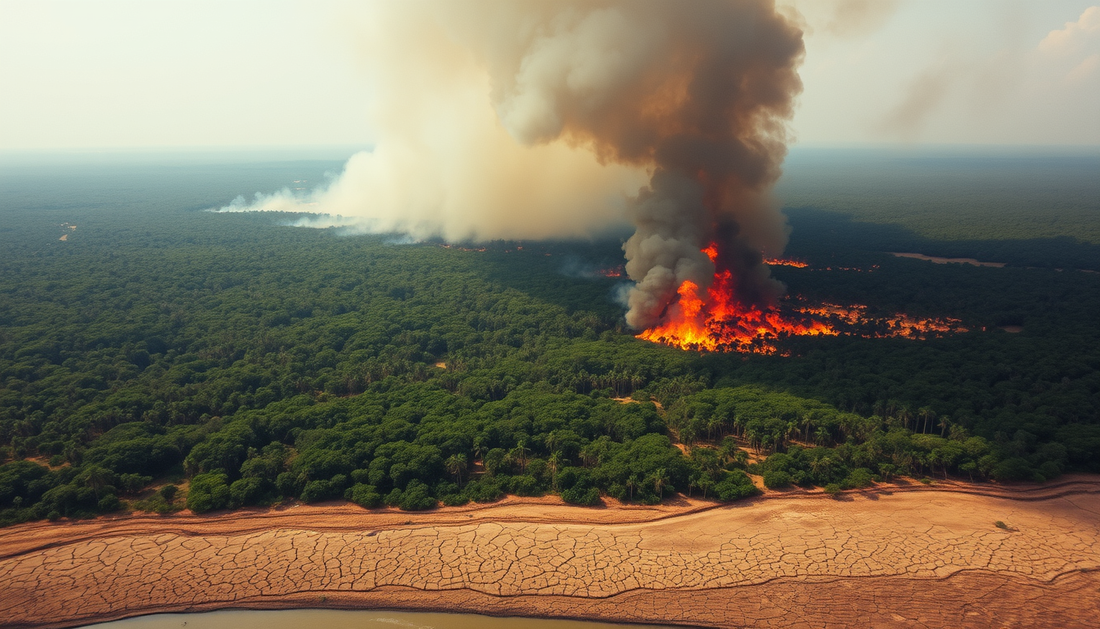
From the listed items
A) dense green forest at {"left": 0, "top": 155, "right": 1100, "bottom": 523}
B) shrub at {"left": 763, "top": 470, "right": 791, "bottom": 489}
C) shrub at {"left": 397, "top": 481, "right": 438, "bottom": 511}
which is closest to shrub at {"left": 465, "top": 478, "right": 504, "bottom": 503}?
dense green forest at {"left": 0, "top": 155, "right": 1100, "bottom": 523}

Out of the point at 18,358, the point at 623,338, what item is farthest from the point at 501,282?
the point at 18,358

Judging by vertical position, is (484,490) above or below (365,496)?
above

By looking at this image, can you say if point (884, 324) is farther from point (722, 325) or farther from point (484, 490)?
point (484, 490)

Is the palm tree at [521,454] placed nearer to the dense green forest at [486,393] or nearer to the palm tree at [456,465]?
the dense green forest at [486,393]

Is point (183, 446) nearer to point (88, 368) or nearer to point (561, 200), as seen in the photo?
point (88, 368)

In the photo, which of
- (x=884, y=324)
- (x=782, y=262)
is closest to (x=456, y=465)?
(x=884, y=324)

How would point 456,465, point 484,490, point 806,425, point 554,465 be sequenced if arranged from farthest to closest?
point 806,425
point 554,465
point 456,465
point 484,490
